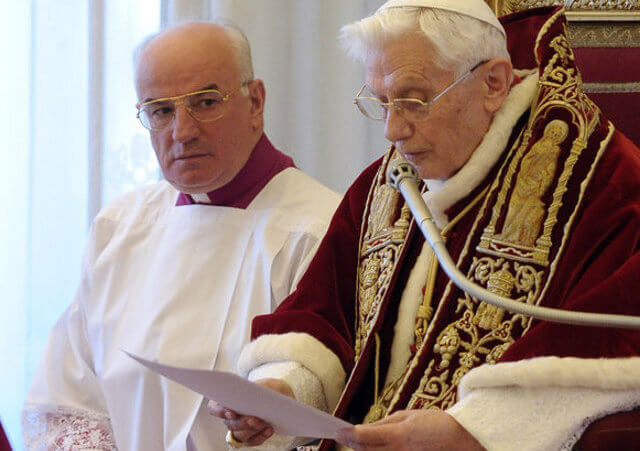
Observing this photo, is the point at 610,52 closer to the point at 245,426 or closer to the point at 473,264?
the point at 473,264

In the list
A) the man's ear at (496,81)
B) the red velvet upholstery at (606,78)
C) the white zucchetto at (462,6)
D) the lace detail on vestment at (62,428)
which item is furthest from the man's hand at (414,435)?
the lace detail on vestment at (62,428)

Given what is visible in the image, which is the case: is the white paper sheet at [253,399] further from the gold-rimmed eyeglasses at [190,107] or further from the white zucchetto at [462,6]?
the gold-rimmed eyeglasses at [190,107]

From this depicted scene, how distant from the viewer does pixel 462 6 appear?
7.99ft

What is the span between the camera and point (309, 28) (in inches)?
170

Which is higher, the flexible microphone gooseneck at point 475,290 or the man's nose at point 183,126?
the man's nose at point 183,126

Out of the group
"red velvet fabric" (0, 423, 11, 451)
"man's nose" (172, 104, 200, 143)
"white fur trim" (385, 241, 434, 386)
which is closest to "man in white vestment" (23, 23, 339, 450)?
"man's nose" (172, 104, 200, 143)

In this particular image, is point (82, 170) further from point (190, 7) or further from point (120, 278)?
point (120, 278)

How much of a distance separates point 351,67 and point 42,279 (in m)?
1.45

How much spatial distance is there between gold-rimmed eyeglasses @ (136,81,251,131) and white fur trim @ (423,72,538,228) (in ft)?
2.80

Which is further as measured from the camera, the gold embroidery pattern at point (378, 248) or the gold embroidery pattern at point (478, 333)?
the gold embroidery pattern at point (378, 248)

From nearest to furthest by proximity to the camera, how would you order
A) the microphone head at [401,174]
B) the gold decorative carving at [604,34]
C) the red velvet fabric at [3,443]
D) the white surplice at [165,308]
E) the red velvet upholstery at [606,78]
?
the red velvet fabric at [3,443]
the red velvet upholstery at [606,78]
the microphone head at [401,174]
the white surplice at [165,308]
the gold decorative carving at [604,34]

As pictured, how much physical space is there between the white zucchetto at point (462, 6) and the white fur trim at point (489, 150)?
158mm

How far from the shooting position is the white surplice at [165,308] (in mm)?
2996

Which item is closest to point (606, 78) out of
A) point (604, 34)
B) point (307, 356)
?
point (604, 34)
